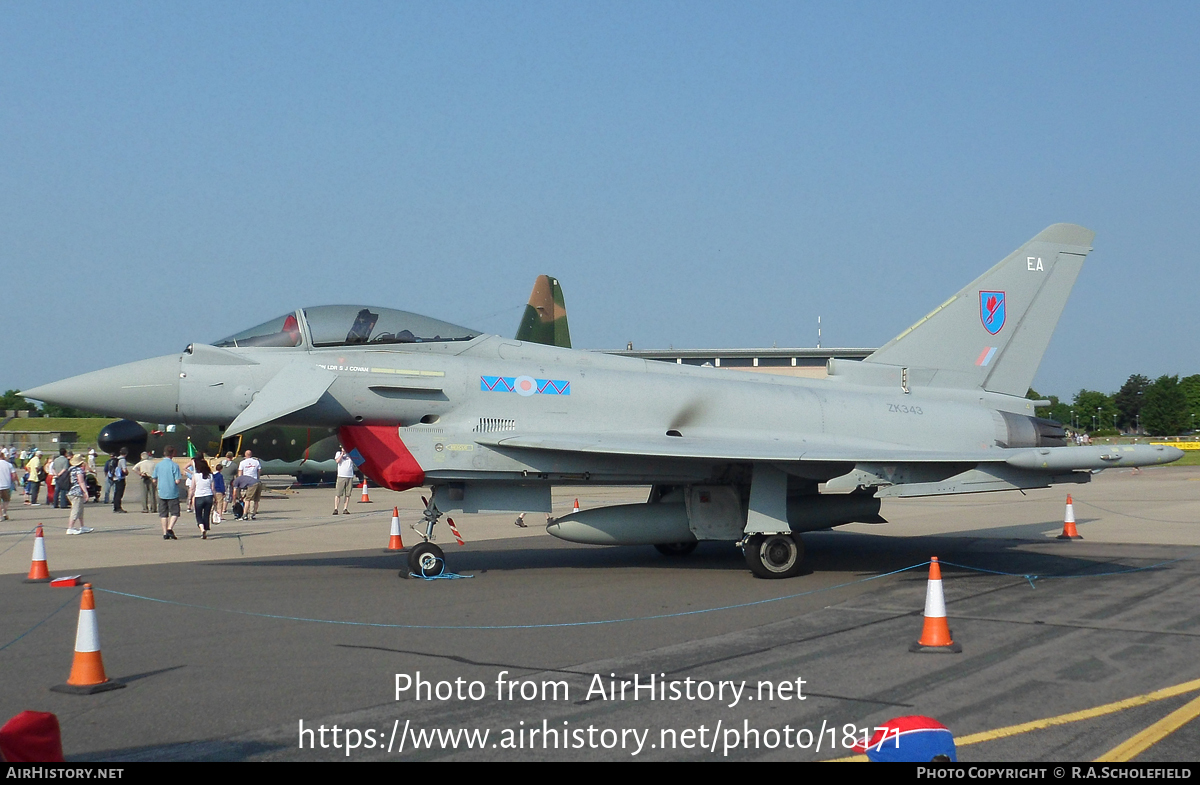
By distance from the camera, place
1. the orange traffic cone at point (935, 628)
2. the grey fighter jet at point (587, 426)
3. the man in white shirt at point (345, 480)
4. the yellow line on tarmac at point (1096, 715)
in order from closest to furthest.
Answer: the yellow line on tarmac at point (1096, 715) → the orange traffic cone at point (935, 628) → the grey fighter jet at point (587, 426) → the man in white shirt at point (345, 480)

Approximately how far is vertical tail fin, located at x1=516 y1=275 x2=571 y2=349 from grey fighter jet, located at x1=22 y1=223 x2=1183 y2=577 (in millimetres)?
17396

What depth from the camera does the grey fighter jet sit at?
35.7ft

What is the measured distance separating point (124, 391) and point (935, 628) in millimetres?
8872

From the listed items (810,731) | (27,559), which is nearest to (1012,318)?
(810,731)

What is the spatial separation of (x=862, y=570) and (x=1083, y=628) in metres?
4.11

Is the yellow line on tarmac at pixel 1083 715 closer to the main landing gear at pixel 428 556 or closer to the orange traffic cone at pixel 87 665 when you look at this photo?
the orange traffic cone at pixel 87 665

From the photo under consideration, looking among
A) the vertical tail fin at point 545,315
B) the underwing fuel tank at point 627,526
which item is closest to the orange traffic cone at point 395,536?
the underwing fuel tank at point 627,526

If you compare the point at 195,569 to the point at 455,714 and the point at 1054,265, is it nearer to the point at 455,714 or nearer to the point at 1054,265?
the point at 455,714

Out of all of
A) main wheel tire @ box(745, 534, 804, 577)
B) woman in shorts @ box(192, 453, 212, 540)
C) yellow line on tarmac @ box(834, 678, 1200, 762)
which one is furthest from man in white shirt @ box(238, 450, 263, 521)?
yellow line on tarmac @ box(834, 678, 1200, 762)

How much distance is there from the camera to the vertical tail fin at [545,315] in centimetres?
3016

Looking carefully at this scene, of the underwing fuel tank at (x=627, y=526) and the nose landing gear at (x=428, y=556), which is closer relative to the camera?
the nose landing gear at (x=428, y=556)

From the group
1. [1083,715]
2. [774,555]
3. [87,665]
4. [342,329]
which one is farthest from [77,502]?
[1083,715]

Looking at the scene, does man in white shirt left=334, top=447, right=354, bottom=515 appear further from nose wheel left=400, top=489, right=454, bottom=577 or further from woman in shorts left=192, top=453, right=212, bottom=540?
nose wheel left=400, top=489, right=454, bottom=577

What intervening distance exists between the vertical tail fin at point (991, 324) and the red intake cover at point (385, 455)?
6.95 m
